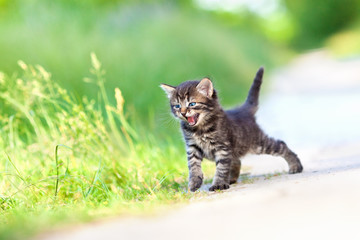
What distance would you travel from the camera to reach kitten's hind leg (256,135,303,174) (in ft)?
14.5

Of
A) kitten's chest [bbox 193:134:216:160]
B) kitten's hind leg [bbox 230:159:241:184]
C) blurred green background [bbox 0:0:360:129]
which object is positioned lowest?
kitten's hind leg [bbox 230:159:241:184]

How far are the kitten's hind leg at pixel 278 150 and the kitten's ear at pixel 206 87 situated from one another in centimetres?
78

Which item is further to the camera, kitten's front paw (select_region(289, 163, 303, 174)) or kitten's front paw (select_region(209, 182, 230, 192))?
kitten's front paw (select_region(289, 163, 303, 174))

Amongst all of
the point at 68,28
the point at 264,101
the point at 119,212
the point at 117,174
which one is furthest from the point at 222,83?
the point at 119,212

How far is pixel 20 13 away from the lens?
10.8m

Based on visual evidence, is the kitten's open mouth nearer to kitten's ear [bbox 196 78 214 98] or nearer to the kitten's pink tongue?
the kitten's pink tongue

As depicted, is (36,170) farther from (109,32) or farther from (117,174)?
(109,32)

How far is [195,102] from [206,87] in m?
0.16

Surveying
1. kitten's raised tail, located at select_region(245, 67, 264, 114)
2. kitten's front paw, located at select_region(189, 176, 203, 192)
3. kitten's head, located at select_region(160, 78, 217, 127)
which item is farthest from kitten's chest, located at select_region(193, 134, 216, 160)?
kitten's raised tail, located at select_region(245, 67, 264, 114)

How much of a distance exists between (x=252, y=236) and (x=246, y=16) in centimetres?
3535

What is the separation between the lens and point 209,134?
162 inches

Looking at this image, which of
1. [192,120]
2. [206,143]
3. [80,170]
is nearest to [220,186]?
[206,143]

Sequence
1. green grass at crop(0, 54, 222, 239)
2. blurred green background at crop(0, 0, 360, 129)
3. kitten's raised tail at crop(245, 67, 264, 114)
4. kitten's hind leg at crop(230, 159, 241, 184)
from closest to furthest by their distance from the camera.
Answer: green grass at crop(0, 54, 222, 239) < kitten's hind leg at crop(230, 159, 241, 184) < kitten's raised tail at crop(245, 67, 264, 114) < blurred green background at crop(0, 0, 360, 129)

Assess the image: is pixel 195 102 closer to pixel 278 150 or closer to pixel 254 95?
pixel 278 150
